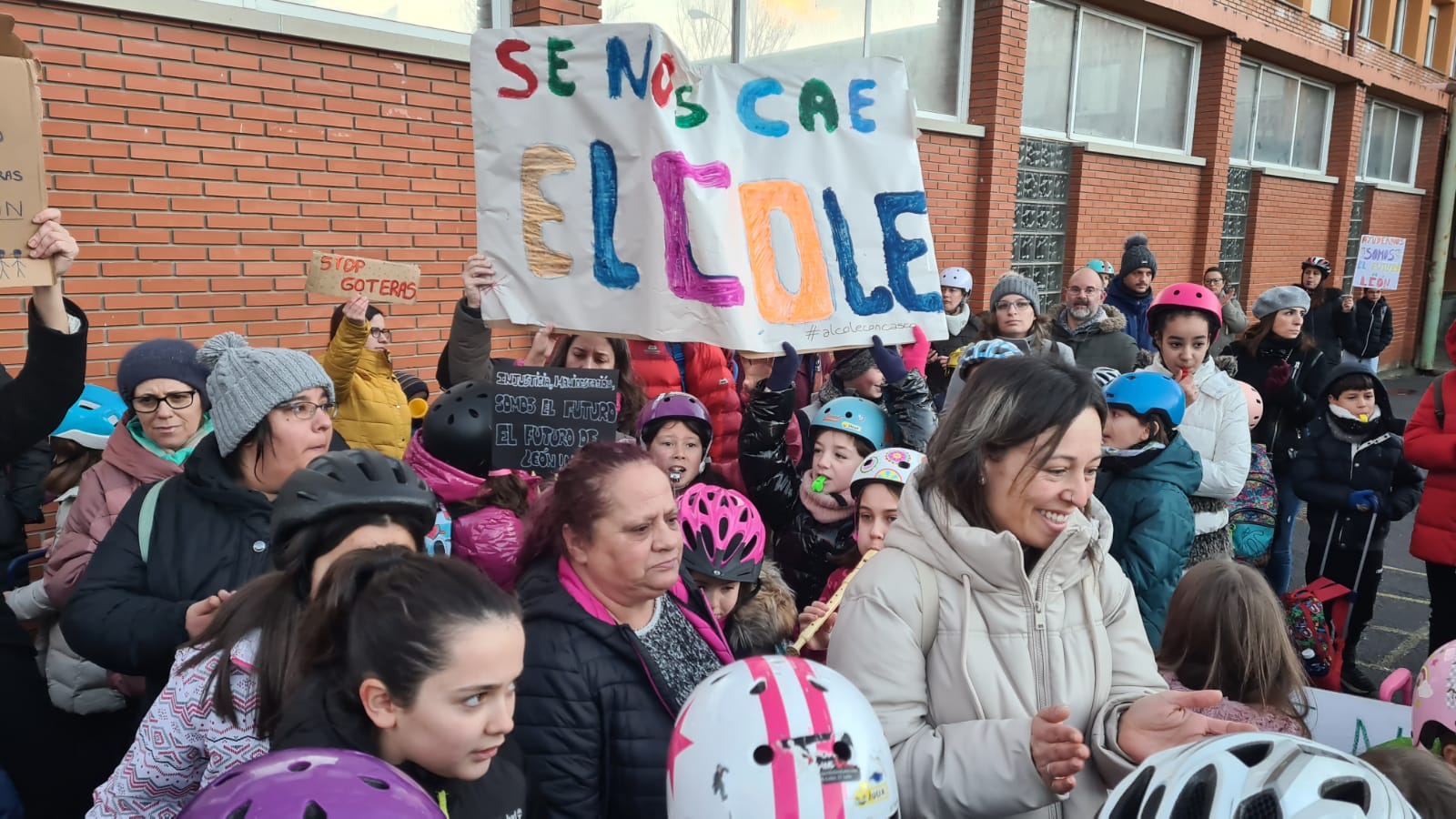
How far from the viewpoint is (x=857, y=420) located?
3588 millimetres

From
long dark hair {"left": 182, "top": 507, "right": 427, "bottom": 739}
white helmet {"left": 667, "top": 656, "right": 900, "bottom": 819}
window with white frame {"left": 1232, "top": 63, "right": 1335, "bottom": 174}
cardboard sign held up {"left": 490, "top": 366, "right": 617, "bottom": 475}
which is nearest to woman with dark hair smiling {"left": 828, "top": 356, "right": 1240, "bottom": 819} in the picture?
white helmet {"left": 667, "top": 656, "right": 900, "bottom": 819}

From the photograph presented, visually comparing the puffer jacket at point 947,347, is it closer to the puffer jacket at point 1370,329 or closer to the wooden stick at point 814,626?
the wooden stick at point 814,626

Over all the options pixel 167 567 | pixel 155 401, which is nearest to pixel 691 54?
pixel 155 401

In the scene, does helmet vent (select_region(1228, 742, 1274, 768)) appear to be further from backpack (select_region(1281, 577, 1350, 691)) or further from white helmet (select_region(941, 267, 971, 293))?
white helmet (select_region(941, 267, 971, 293))

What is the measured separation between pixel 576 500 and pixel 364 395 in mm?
2431

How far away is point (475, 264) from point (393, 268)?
3.31 feet

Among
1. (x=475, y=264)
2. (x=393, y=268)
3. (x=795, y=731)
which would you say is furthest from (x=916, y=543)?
(x=393, y=268)

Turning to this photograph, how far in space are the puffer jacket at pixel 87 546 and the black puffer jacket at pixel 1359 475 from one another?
544 cm

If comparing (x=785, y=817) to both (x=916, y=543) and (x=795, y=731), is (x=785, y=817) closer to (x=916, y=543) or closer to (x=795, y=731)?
(x=795, y=731)

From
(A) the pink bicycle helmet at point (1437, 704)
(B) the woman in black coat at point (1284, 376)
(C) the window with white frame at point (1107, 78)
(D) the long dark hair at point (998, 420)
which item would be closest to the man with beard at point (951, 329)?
(B) the woman in black coat at point (1284, 376)

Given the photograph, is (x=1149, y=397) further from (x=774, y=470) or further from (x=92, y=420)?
(x=92, y=420)

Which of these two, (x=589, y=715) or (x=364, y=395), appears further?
(x=364, y=395)

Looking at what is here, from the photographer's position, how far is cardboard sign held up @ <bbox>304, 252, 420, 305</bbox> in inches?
168

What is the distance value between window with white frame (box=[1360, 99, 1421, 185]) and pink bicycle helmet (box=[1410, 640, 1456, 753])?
20.6 meters
